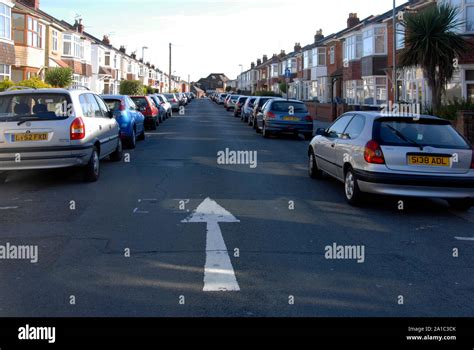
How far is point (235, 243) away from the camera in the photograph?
648 cm

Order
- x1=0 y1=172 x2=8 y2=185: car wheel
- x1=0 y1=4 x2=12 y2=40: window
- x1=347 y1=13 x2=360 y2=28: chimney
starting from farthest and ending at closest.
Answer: x1=347 y1=13 x2=360 y2=28: chimney < x1=0 y1=4 x2=12 y2=40: window < x1=0 y1=172 x2=8 y2=185: car wheel

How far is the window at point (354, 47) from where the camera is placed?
40.6 metres

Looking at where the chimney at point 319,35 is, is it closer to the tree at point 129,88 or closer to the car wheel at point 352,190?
the tree at point 129,88

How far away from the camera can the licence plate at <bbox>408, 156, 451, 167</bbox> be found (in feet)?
26.6

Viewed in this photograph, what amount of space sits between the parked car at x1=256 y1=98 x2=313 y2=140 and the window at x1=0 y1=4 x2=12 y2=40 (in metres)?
18.6

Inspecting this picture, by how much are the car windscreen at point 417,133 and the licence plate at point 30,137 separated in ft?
18.1

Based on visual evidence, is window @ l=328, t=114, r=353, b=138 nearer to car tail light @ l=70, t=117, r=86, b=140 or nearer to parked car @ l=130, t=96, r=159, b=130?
car tail light @ l=70, t=117, r=86, b=140

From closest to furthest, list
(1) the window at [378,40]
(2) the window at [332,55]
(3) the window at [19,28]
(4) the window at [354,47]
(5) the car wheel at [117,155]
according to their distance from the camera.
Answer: (5) the car wheel at [117,155] < (1) the window at [378,40] < (3) the window at [19,28] < (4) the window at [354,47] < (2) the window at [332,55]

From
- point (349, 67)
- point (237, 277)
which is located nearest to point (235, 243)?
point (237, 277)

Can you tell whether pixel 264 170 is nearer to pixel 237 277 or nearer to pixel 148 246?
pixel 148 246

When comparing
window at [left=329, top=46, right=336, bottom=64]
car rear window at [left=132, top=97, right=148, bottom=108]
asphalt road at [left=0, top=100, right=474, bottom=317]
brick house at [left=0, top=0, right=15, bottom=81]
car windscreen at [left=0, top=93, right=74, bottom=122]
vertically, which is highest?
window at [left=329, top=46, right=336, bottom=64]

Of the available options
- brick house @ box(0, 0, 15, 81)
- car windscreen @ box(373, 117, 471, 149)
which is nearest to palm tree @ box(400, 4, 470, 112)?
car windscreen @ box(373, 117, 471, 149)

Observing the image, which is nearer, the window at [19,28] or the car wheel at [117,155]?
the car wheel at [117,155]

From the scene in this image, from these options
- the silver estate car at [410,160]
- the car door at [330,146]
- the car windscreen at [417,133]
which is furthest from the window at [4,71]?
the car windscreen at [417,133]
